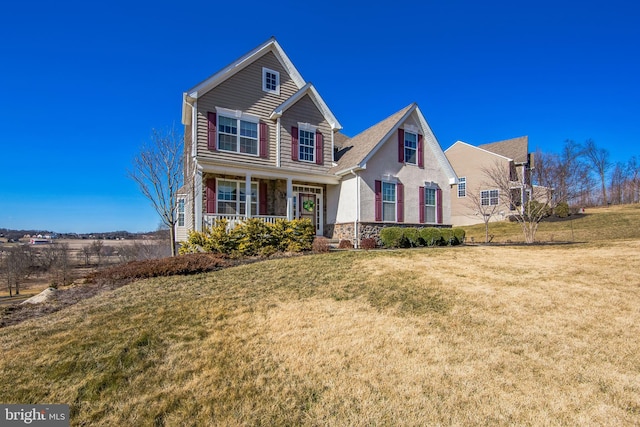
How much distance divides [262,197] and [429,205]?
8640 mm

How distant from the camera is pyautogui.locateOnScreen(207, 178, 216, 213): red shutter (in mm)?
12953

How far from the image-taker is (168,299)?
630 centimetres

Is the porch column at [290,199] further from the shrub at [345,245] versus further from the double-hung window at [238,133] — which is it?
the shrub at [345,245]

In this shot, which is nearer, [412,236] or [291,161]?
[412,236]

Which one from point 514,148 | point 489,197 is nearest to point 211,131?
point 489,197

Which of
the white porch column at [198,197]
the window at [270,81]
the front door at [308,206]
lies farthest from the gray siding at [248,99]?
the front door at [308,206]

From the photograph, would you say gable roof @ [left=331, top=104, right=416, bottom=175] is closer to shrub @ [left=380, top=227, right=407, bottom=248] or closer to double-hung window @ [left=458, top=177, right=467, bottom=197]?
shrub @ [left=380, top=227, right=407, bottom=248]

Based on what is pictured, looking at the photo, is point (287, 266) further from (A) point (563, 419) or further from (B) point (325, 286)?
(A) point (563, 419)

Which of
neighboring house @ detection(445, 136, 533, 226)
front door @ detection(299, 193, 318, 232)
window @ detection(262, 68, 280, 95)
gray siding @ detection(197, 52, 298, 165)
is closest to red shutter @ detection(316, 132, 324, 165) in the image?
front door @ detection(299, 193, 318, 232)

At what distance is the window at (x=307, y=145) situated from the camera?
15.0 m

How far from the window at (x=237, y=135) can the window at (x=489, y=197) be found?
21688 millimetres

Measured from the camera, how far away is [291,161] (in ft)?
47.8

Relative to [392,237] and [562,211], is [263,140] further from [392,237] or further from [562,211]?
[562,211]

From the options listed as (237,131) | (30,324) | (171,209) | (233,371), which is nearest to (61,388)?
(233,371)
